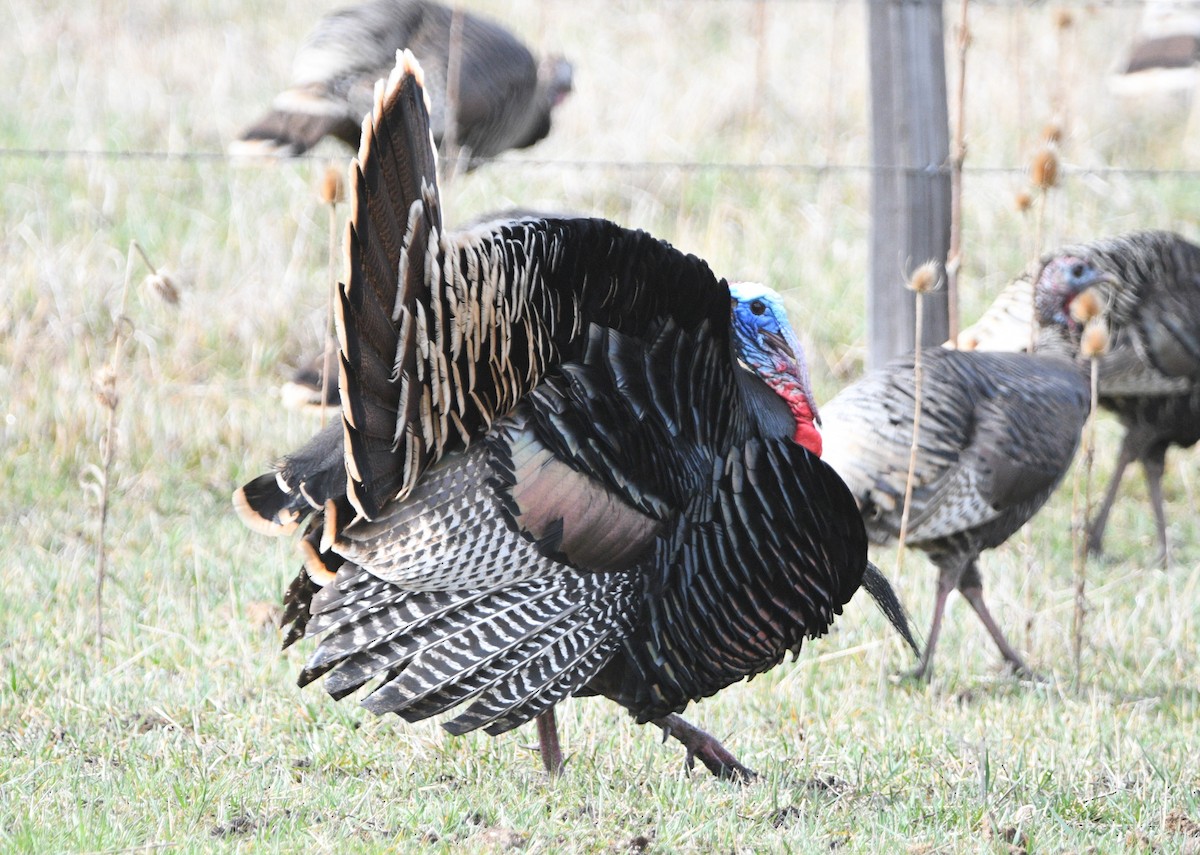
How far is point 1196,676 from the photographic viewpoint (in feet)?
14.0

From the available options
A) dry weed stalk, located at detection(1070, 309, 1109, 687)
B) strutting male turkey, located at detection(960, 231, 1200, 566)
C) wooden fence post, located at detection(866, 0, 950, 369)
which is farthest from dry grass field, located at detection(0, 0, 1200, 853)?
wooden fence post, located at detection(866, 0, 950, 369)

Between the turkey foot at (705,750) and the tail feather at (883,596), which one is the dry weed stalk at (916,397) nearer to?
the tail feather at (883,596)

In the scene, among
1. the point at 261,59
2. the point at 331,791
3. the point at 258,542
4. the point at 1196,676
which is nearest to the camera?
the point at 331,791

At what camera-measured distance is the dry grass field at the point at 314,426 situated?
111 inches

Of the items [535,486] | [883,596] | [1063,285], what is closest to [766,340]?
[883,596]

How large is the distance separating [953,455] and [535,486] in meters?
1.80

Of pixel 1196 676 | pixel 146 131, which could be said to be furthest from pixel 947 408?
pixel 146 131

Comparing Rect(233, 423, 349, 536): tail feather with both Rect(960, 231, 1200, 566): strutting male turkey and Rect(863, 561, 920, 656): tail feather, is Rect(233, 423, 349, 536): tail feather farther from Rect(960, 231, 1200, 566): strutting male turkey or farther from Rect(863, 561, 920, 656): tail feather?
Rect(960, 231, 1200, 566): strutting male turkey

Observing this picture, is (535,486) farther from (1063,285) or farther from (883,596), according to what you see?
(1063,285)

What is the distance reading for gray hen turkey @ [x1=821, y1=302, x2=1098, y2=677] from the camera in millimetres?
4219

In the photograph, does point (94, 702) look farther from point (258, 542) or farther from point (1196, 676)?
point (1196, 676)

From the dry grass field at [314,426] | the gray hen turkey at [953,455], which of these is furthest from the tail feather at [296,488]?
the gray hen turkey at [953,455]

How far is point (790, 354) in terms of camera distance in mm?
3340

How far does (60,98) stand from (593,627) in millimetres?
7041
